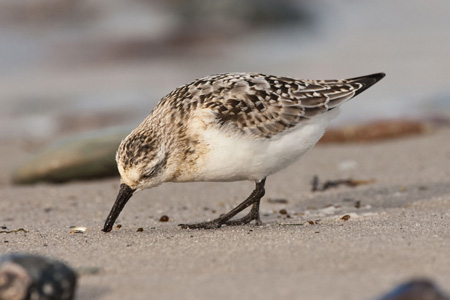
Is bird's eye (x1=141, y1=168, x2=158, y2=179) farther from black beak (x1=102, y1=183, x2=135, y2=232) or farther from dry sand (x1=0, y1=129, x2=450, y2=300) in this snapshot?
dry sand (x1=0, y1=129, x2=450, y2=300)

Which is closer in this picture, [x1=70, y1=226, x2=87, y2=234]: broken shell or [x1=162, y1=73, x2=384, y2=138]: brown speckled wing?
[x1=162, y1=73, x2=384, y2=138]: brown speckled wing

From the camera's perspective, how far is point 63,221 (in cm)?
572

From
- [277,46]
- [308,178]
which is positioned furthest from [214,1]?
[308,178]

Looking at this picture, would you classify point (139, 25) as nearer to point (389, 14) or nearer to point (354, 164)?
point (389, 14)

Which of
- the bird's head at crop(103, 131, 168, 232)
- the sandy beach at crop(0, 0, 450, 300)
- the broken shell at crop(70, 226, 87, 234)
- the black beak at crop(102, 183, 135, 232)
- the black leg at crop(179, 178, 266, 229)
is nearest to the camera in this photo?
the sandy beach at crop(0, 0, 450, 300)

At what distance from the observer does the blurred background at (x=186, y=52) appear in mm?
12516

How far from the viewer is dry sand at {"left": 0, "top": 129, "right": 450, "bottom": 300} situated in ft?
10.7

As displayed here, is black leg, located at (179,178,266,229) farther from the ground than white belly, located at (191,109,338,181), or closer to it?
closer to it

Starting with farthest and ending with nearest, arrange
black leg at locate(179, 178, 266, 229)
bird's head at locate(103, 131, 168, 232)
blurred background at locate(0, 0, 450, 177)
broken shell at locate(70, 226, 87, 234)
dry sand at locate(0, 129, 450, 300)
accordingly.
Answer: blurred background at locate(0, 0, 450, 177) → black leg at locate(179, 178, 266, 229) → broken shell at locate(70, 226, 87, 234) → bird's head at locate(103, 131, 168, 232) → dry sand at locate(0, 129, 450, 300)

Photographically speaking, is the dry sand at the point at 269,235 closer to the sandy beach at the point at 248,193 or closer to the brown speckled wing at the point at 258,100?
the sandy beach at the point at 248,193

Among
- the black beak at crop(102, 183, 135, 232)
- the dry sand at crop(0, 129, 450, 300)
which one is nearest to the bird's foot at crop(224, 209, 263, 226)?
the dry sand at crop(0, 129, 450, 300)

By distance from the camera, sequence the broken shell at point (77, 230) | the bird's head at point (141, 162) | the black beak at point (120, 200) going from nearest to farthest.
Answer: the bird's head at point (141, 162), the black beak at point (120, 200), the broken shell at point (77, 230)

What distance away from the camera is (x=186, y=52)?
67.8 ft

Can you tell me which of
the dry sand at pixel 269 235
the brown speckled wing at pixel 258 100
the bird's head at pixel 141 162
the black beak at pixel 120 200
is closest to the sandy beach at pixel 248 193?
the dry sand at pixel 269 235
